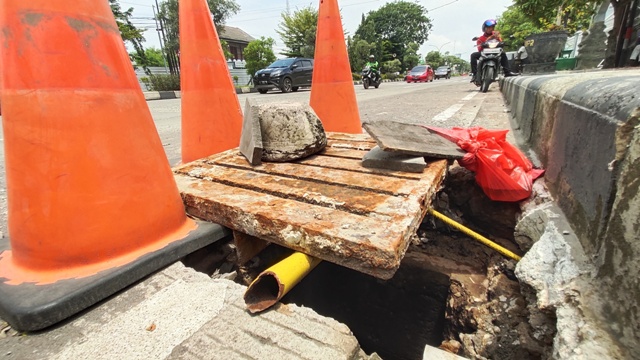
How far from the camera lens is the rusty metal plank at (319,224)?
3.33 feet

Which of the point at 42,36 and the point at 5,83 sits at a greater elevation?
the point at 42,36

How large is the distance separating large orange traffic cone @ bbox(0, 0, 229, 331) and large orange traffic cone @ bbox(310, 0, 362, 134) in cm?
200

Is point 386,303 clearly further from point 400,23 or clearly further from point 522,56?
point 400,23

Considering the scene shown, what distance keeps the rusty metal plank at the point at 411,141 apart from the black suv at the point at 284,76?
471 inches

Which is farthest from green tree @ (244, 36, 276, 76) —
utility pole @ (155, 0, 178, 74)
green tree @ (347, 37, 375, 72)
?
green tree @ (347, 37, 375, 72)

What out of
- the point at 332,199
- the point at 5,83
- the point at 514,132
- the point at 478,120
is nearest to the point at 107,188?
the point at 5,83

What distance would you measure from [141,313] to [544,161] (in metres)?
2.05

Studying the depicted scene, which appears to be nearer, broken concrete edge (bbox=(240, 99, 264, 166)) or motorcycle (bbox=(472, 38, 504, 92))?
broken concrete edge (bbox=(240, 99, 264, 166))

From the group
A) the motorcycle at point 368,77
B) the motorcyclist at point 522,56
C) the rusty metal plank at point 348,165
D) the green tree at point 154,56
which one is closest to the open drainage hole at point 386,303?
the rusty metal plank at point 348,165

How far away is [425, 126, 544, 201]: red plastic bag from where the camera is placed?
165 centimetres

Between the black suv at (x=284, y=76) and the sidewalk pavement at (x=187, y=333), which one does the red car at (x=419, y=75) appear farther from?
the sidewalk pavement at (x=187, y=333)

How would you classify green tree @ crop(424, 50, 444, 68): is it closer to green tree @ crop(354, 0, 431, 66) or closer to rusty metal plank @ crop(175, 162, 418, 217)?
green tree @ crop(354, 0, 431, 66)

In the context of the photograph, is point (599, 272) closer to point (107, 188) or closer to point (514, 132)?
point (107, 188)

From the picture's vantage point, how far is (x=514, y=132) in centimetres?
279
